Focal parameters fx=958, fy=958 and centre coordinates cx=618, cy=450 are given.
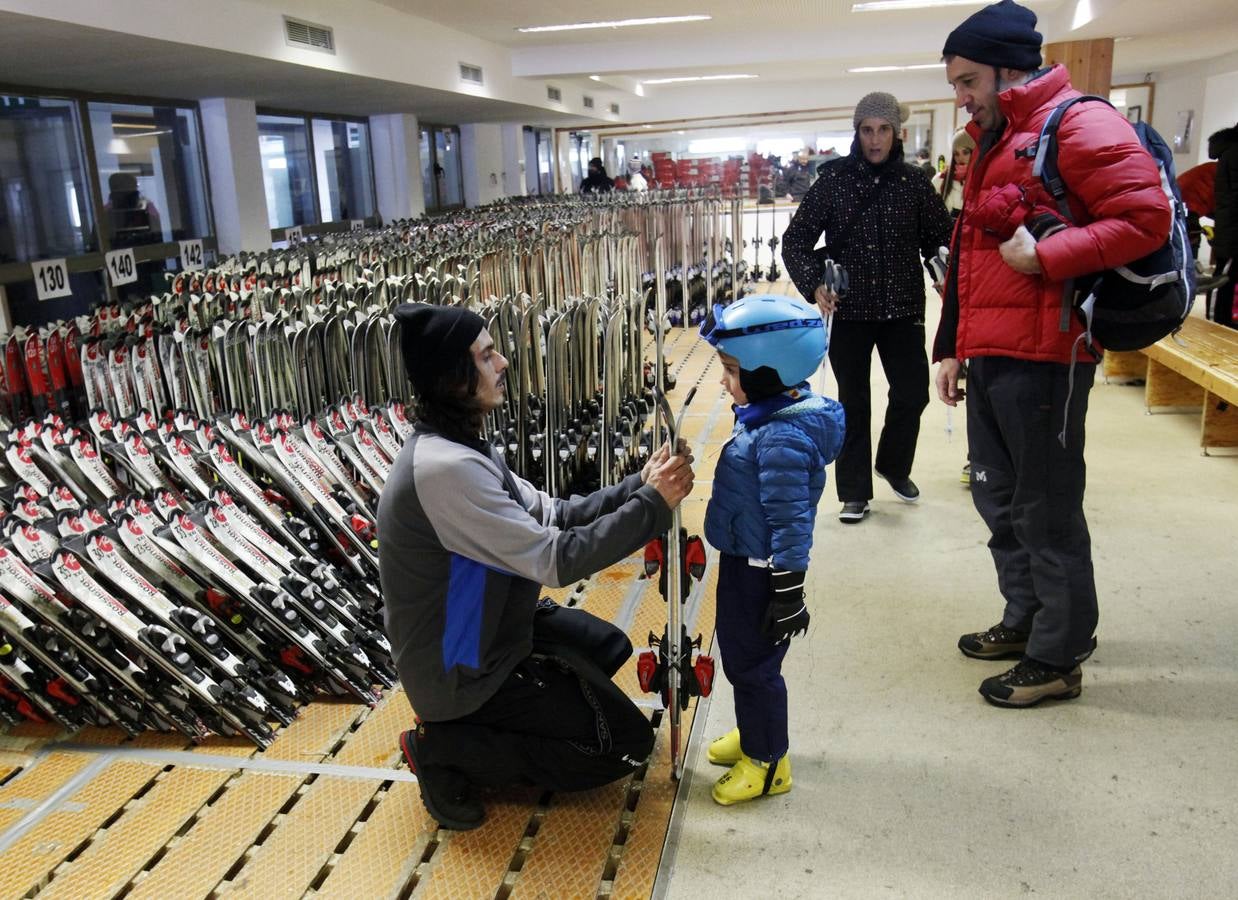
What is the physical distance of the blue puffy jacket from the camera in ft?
6.30

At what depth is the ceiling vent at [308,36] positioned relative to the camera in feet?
19.1

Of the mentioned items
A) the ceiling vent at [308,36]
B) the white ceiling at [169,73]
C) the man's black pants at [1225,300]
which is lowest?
the man's black pants at [1225,300]

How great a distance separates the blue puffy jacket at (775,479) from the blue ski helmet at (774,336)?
0.30 feet

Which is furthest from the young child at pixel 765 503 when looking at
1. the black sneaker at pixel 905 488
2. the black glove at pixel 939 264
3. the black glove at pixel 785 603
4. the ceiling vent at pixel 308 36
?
the ceiling vent at pixel 308 36

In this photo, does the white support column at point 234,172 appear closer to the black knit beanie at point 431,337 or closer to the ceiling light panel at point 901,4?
the ceiling light panel at point 901,4

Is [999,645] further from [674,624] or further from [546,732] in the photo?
[546,732]

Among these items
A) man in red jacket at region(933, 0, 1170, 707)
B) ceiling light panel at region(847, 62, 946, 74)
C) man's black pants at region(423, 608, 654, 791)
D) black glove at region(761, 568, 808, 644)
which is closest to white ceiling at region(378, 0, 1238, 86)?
ceiling light panel at region(847, 62, 946, 74)

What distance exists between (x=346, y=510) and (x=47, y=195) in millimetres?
4556

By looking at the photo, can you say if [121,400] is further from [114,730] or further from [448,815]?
[448,815]

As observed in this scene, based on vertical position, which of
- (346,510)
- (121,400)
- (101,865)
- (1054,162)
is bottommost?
(101,865)

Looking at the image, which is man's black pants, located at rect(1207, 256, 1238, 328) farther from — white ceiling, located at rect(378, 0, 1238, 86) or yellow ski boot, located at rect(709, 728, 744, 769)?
yellow ski boot, located at rect(709, 728, 744, 769)

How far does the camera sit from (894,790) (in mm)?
→ 2188

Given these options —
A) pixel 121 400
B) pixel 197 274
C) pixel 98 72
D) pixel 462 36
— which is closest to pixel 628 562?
pixel 121 400

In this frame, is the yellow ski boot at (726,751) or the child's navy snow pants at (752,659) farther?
the yellow ski boot at (726,751)
